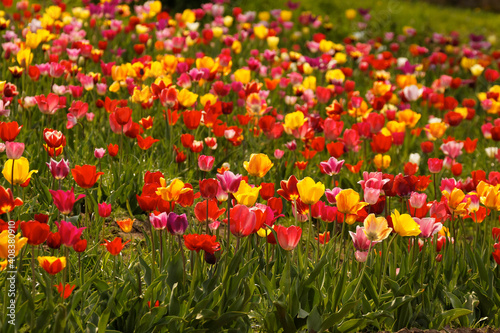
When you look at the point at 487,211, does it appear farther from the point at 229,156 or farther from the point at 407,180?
the point at 229,156

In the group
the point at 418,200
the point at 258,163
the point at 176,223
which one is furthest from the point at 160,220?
→ the point at 418,200

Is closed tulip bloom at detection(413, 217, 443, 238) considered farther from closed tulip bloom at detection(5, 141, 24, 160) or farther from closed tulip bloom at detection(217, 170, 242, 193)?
closed tulip bloom at detection(5, 141, 24, 160)

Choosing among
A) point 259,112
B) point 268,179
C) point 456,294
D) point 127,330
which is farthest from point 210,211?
point 259,112

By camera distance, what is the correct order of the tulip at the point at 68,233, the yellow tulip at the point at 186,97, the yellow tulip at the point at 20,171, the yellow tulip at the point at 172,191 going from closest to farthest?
1. the tulip at the point at 68,233
2. the yellow tulip at the point at 172,191
3. the yellow tulip at the point at 20,171
4. the yellow tulip at the point at 186,97

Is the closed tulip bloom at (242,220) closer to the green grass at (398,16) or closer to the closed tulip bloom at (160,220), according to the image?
the closed tulip bloom at (160,220)

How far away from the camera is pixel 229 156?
3.85m

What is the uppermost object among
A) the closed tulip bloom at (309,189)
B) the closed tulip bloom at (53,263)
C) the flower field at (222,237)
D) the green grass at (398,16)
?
the closed tulip bloom at (309,189)

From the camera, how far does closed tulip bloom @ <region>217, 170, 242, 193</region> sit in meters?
2.21

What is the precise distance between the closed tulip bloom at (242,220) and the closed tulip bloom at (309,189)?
0.27 m

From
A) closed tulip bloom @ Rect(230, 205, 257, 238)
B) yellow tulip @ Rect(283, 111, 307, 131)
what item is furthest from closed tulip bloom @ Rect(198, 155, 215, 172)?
yellow tulip @ Rect(283, 111, 307, 131)

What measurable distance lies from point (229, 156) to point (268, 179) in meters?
0.34

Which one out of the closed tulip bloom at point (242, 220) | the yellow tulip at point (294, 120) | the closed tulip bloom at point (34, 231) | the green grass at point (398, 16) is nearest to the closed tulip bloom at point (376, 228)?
the closed tulip bloom at point (242, 220)

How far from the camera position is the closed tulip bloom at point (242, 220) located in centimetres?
207

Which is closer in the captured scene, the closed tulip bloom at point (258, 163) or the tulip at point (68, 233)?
the tulip at point (68, 233)
